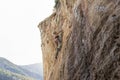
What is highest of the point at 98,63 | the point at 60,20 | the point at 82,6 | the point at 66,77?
the point at 60,20

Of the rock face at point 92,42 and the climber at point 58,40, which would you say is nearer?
the rock face at point 92,42

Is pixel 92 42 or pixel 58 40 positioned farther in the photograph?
pixel 58 40

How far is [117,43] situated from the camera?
1694 cm

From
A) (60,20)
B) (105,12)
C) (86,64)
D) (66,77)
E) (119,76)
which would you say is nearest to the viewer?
(119,76)

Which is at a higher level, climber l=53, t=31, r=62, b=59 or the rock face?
climber l=53, t=31, r=62, b=59

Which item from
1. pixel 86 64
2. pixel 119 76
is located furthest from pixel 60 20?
pixel 119 76

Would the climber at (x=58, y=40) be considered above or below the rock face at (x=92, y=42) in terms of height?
above

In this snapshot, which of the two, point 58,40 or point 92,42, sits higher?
point 58,40

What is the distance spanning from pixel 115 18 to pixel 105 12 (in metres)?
1.49

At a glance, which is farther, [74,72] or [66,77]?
[66,77]

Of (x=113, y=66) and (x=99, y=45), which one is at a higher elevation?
(x=99, y=45)

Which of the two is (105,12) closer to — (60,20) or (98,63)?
(98,63)

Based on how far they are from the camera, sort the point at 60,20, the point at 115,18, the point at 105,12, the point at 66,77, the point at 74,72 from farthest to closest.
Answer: the point at 60,20 < the point at 66,77 < the point at 74,72 < the point at 105,12 < the point at 115,18

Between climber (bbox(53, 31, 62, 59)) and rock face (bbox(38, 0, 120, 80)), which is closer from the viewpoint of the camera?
rock face (bbox(38, 0, 120, 80))
